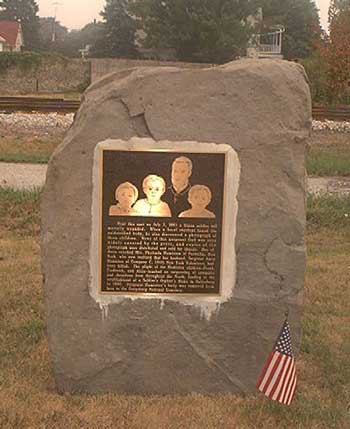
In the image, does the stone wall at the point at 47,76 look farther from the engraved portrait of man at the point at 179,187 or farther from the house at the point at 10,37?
the engraved portrait of man at the point at 179,187

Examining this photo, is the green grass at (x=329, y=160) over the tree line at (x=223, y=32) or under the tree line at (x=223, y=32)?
under

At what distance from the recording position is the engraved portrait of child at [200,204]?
477cm

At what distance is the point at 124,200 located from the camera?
4.77 m

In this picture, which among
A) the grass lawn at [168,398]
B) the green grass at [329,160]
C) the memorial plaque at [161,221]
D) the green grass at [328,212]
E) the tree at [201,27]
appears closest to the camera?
the grass lawn at [168,398]

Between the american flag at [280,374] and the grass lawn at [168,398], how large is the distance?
0.12 m

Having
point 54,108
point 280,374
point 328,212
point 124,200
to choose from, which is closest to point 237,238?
point 124,200

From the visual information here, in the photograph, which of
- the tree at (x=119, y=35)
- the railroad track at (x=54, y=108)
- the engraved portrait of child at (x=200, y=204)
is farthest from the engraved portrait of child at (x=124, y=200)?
the tree at (x=119, y=35)

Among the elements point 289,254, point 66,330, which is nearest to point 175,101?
point 289,254

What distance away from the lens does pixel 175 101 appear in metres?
4.67

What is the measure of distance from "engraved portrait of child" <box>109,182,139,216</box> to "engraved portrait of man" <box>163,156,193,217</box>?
21 cm

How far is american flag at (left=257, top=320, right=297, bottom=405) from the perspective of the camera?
15.1ft

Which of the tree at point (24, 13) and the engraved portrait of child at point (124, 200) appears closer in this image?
the engraved portrait of child at point (124, 200)

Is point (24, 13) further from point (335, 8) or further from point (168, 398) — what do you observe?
point (168, 398)

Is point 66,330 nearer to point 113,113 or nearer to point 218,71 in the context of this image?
point 113,113
